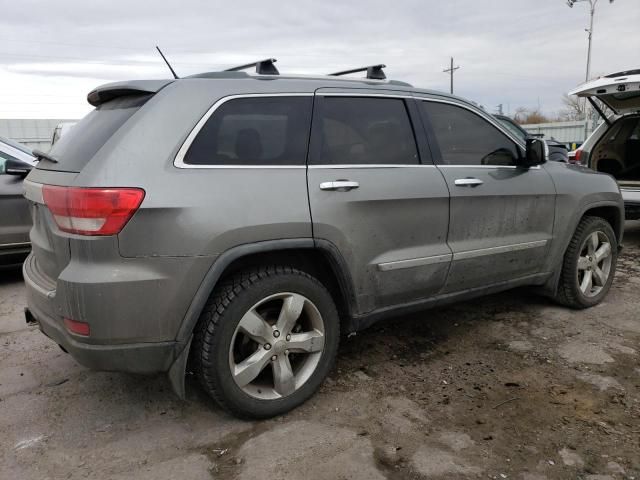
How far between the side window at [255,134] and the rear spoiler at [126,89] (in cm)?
33

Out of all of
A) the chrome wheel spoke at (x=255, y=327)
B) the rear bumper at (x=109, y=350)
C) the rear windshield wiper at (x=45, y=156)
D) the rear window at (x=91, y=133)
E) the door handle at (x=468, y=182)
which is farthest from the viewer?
the door handle at (x=468, y=182)

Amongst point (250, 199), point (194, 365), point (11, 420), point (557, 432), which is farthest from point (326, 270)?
point (11, 420)

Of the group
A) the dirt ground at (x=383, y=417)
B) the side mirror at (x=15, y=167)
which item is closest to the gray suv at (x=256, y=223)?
the dirt ground at (x=383, y=417)

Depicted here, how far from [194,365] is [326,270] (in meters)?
0.88

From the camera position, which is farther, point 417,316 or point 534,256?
point 417,316

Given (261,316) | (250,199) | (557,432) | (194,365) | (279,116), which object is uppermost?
(279,116)

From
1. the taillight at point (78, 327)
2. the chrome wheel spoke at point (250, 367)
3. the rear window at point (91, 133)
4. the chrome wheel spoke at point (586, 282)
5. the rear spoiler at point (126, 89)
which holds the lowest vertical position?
the chrome wheel spoke at point (586, 282)

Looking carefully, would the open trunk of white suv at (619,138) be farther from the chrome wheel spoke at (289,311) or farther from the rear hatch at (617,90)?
the chrome wheel spoke at (289,311)

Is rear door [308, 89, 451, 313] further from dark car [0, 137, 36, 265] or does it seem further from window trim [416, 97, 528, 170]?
dark car [0, 137, 36, 265]

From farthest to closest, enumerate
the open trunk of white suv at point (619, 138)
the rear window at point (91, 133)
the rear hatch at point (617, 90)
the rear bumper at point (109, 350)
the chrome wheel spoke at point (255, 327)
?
the open trunk of white suv at point (619, 138) < the rear hatch at point (617, 90) < the chrome wheel spoke at point (255, 327) < the rear window at point (91, 133) < the rear bumper at point (109, 350)

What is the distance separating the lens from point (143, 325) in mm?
2414

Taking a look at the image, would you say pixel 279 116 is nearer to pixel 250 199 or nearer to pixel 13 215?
pixel 250 199

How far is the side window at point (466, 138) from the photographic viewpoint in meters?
3.48

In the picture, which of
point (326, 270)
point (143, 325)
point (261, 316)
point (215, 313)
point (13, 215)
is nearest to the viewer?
point (143, 325)
